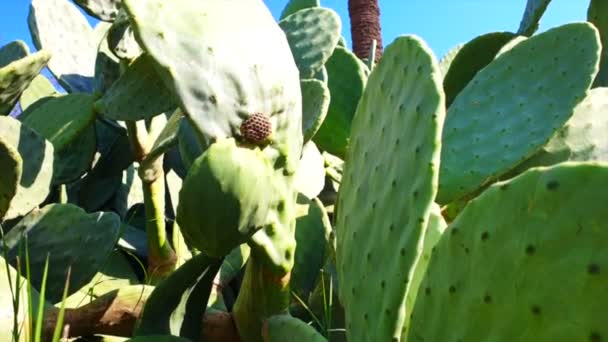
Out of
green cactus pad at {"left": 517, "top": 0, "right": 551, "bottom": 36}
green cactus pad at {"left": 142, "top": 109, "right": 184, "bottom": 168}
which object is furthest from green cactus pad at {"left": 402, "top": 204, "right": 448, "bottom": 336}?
green cactus pad at {"left": 517, "top": 0, "right": 551, "bottom": 36}

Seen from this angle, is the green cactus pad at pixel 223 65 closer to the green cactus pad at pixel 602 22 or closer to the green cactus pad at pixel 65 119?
the green cactus pad at pixel 65 119

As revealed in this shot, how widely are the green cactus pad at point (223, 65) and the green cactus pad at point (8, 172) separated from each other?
0.41 metres

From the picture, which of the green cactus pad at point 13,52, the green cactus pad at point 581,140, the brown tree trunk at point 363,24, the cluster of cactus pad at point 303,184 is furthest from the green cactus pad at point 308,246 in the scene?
the brown tree trunk at point 363,24

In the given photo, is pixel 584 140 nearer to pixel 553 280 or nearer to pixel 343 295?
pixel 343 295

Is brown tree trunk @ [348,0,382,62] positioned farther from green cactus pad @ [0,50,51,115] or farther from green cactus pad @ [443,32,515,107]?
green cactus pad @ [0,50,51,115]

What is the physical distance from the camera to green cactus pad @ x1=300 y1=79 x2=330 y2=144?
5.09ft

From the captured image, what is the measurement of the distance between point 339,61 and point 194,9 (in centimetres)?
84

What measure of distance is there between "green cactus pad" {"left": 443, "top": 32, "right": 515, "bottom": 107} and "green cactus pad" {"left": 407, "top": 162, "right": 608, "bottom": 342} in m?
1.31

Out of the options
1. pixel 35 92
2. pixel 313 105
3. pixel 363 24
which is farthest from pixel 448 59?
pixel 363 24

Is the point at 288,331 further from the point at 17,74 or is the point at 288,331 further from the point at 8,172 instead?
the point at 17,74

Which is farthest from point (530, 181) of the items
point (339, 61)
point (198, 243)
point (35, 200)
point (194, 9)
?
point (339, 61)

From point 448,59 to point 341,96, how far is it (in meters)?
0.34

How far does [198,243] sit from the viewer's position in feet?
3.82

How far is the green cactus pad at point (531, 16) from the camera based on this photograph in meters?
1.92
